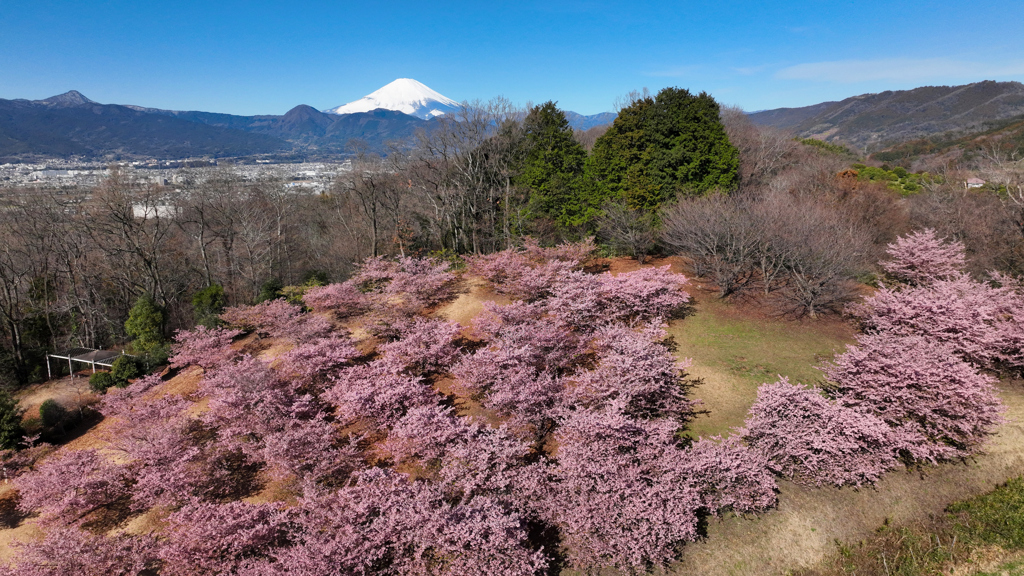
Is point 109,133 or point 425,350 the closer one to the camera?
point 425,350

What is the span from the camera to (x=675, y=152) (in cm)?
2112

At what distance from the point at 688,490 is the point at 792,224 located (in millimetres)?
11913

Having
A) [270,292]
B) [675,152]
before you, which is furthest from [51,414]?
[675,152]

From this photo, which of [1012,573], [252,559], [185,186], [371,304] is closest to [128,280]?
[185,186]

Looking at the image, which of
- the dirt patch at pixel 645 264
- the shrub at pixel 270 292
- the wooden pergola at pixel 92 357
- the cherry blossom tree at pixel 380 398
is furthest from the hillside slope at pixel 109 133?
the cherry blossom tree at pixel 380 398

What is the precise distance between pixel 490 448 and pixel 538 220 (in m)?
17.7

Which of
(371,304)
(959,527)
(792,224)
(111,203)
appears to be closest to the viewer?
(959,527)

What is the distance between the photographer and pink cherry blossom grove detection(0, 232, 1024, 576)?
628 centimetres

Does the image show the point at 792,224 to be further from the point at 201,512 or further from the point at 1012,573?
the point at 201,512

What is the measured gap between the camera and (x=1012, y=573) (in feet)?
22.3

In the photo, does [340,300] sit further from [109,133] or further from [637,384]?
[109,133]

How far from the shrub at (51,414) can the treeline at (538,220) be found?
21.1 ft

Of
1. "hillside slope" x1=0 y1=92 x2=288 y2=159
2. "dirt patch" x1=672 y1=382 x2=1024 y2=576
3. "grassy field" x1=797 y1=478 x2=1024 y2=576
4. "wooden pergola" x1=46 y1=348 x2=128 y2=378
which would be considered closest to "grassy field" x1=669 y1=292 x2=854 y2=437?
"dirt patch" x1=672 y1=382 x2=1024 y2=576

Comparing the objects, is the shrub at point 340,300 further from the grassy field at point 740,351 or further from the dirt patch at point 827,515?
the dirt patch at point 827,515
